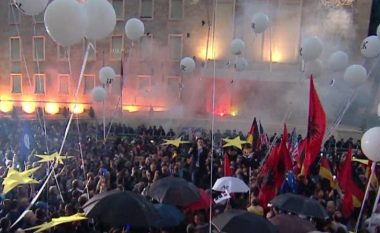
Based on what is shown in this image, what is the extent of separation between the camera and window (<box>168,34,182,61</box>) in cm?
2606

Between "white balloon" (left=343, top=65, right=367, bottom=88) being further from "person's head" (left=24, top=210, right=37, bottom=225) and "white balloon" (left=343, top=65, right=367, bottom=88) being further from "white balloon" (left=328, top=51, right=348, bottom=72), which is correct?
"person's head" (left=24, top=210, right=37, bottom=225)

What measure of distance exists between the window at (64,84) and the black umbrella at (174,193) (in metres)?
22.4

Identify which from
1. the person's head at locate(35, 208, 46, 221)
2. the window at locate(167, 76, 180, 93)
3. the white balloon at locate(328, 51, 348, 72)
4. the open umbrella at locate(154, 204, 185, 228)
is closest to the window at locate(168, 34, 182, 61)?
the window at locate(167, 76, 180, 93)

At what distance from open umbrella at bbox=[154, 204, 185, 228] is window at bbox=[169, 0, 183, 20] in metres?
21.1

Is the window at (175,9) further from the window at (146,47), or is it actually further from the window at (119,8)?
the window at (119,8)

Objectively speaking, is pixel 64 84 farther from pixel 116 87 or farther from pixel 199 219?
pixel 199 219

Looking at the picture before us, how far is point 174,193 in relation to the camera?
6465 mm

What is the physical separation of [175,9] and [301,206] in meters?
21.5

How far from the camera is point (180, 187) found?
653 centimetres

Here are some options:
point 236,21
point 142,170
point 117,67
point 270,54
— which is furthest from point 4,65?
point 142,170

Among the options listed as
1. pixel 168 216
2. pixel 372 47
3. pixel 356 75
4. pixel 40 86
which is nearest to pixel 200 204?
pixel 168 216

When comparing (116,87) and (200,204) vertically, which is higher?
(116,87)

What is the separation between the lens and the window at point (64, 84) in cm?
2797

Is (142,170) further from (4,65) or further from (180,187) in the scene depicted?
(4,65)
